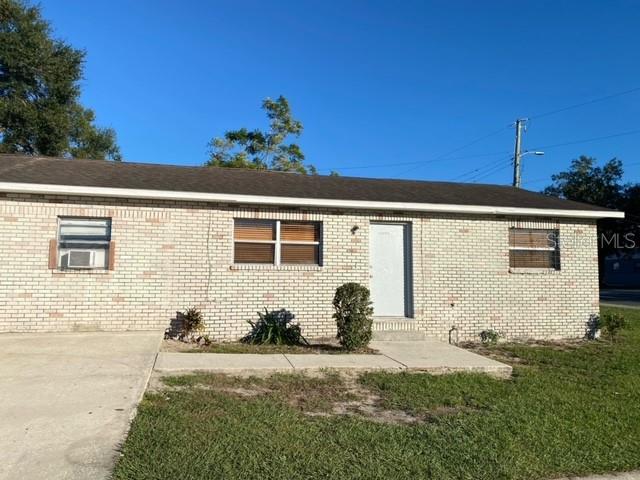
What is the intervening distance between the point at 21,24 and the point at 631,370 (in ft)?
88.8

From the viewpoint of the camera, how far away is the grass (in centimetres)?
879

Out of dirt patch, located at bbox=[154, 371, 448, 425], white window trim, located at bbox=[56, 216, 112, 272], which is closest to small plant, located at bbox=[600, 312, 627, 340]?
dirt patch, located at bbox=[154, 371, 448, 425]

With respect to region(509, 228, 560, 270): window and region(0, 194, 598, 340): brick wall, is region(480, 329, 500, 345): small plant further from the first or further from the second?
region(509, 228, 560, 270): window

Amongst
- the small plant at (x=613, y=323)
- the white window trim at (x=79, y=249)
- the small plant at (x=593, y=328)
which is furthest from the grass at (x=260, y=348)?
the small plant at (x=613, y=323)

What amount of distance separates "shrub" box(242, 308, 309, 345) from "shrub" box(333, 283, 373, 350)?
44.0 inches

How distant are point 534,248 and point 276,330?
19.4 feet

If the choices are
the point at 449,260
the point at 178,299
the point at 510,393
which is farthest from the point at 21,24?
the point at 510,393

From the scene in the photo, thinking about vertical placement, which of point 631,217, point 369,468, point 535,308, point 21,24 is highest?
point 21,24

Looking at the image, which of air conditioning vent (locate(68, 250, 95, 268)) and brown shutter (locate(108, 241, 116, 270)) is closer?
air conditioning vent (locate(68, 250, 95, 268))

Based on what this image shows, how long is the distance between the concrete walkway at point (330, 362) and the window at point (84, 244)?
8.32 ft

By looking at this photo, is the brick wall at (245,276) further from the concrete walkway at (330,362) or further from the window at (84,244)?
the concrete walkway at (330,362)

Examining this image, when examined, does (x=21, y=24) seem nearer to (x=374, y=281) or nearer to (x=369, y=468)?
(x=374, y=281)

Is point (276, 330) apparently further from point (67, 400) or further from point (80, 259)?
point (67, 400)

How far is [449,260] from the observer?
1119cm
